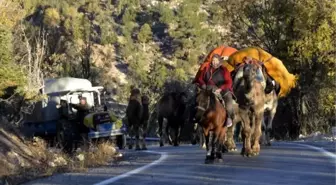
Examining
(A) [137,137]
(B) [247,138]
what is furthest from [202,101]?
(A) [137,137]

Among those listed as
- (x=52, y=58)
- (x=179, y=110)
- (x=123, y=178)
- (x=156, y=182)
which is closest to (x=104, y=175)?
(x=123, y=178)

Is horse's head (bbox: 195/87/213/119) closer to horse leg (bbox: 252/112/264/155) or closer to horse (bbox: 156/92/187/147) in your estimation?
horse leg (bbox: 252/112/264/155)

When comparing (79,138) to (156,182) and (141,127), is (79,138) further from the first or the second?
(156,182)

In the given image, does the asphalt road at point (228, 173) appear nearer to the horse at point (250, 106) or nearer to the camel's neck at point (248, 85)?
the horse at point (250, 106)

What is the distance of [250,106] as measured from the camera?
613 inches

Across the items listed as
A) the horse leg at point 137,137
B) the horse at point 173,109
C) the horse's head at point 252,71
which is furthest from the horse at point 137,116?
the horse's head at point 252,71

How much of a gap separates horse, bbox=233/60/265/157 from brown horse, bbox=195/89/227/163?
1.07 meters

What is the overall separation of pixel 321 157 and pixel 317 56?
22.4m

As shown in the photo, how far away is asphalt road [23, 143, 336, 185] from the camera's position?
10883 millimetres

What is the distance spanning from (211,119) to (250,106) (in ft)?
5.76

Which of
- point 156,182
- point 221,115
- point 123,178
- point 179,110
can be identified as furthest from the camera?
point 179,110

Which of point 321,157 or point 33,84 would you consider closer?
point 321,157

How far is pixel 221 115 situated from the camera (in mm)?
14195

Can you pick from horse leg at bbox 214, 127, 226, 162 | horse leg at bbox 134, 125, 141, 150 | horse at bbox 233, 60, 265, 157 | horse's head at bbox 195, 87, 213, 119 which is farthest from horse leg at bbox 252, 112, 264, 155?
horse leg at bbox 134, 125, 141, 150
